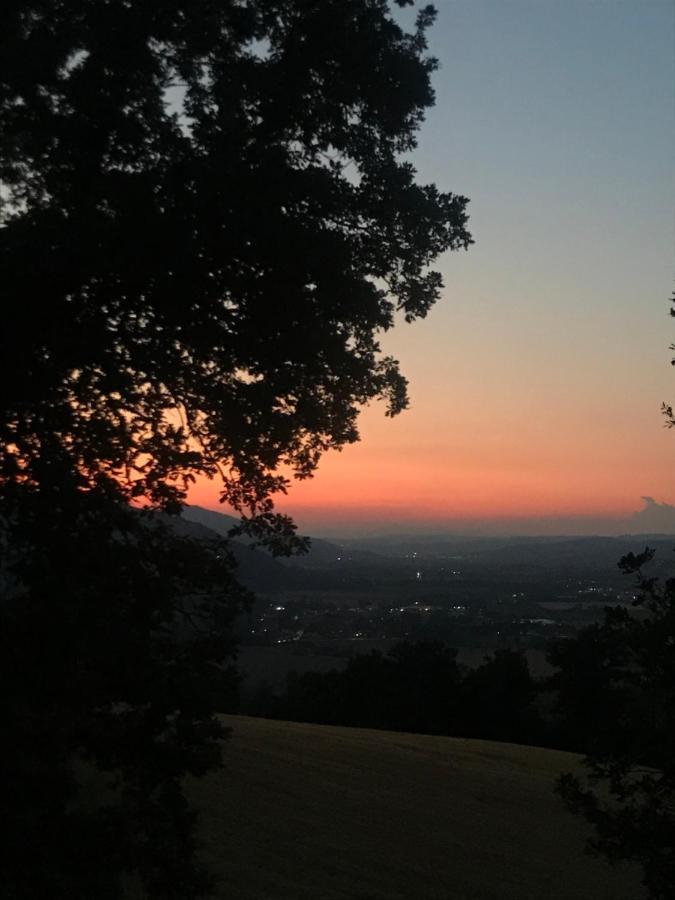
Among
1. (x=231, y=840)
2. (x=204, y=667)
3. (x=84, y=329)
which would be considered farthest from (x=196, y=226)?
(x=231, y=840)

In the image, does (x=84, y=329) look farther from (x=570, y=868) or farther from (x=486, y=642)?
(x=486, y=642)

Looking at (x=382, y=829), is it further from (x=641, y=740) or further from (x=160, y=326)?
(x=160, y=326)

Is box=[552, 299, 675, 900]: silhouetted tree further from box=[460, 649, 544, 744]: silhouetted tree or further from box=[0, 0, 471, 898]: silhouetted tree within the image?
box=[460, 649, 544, 744]: silhouetted tree

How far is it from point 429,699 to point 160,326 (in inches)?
1191

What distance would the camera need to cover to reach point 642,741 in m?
7.00

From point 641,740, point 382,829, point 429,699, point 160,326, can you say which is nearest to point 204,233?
point 160,326

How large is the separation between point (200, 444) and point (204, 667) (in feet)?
7.84

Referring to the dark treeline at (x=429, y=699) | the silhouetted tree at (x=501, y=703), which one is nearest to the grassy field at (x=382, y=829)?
the dark treeline at (x=429, y=699)

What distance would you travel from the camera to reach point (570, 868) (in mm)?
12461

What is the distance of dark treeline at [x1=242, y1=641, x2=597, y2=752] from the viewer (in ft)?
111

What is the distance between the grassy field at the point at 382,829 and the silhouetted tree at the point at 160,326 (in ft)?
12.8

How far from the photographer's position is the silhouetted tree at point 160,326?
5680mm

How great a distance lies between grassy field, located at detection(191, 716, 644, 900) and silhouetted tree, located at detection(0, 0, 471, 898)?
390 cm

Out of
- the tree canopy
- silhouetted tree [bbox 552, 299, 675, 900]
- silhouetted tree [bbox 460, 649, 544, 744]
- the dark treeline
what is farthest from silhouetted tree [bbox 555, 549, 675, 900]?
silhouetted tree [bbox 460, 649, 544, 744]
